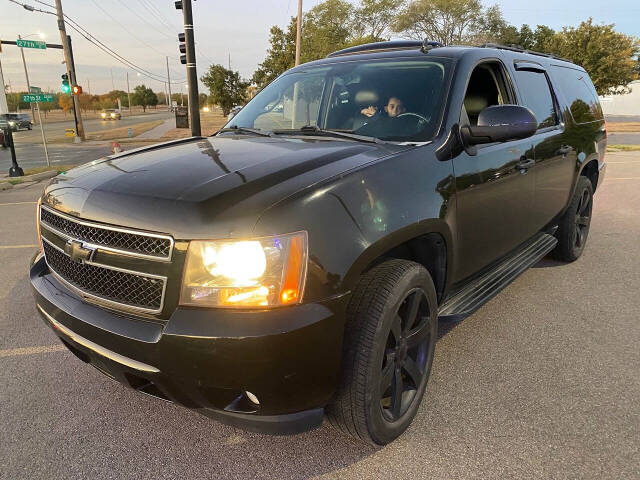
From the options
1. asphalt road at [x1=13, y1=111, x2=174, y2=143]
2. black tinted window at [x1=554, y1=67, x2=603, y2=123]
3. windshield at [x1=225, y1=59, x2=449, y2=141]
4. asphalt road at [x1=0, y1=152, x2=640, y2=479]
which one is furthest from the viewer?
asphalt road at [x1=13, y1=111, x2=174, y2=143]

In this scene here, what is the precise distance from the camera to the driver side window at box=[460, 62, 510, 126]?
306 cm

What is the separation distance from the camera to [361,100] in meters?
3.09

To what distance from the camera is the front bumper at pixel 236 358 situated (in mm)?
Result: 1726

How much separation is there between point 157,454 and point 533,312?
9.73 feet

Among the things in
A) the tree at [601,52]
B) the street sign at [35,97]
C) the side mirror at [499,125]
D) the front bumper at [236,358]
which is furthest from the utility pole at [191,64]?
the tree at [601,52]

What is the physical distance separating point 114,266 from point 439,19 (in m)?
67.4

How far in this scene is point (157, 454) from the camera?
2.24 m

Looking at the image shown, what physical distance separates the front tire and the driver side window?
1254mm

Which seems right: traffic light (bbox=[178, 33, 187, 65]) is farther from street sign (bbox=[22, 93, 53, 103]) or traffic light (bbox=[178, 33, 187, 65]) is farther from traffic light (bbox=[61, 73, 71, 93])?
traffic light (bbox=[61, 73, 71, 93])

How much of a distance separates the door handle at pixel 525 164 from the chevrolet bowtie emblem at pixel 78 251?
2688 mm

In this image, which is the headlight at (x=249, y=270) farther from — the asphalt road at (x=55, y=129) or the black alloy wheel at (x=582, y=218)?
the asphalt road at (x=55, y=129)

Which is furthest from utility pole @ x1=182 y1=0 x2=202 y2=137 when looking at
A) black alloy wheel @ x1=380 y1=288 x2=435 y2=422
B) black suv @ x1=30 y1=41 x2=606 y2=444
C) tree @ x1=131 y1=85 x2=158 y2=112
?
tree @ x1=131 y1=85 x2=158 y2=112

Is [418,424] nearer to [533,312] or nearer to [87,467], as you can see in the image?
[87,467]

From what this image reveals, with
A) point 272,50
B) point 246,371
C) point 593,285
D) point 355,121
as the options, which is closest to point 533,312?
point 593,285
